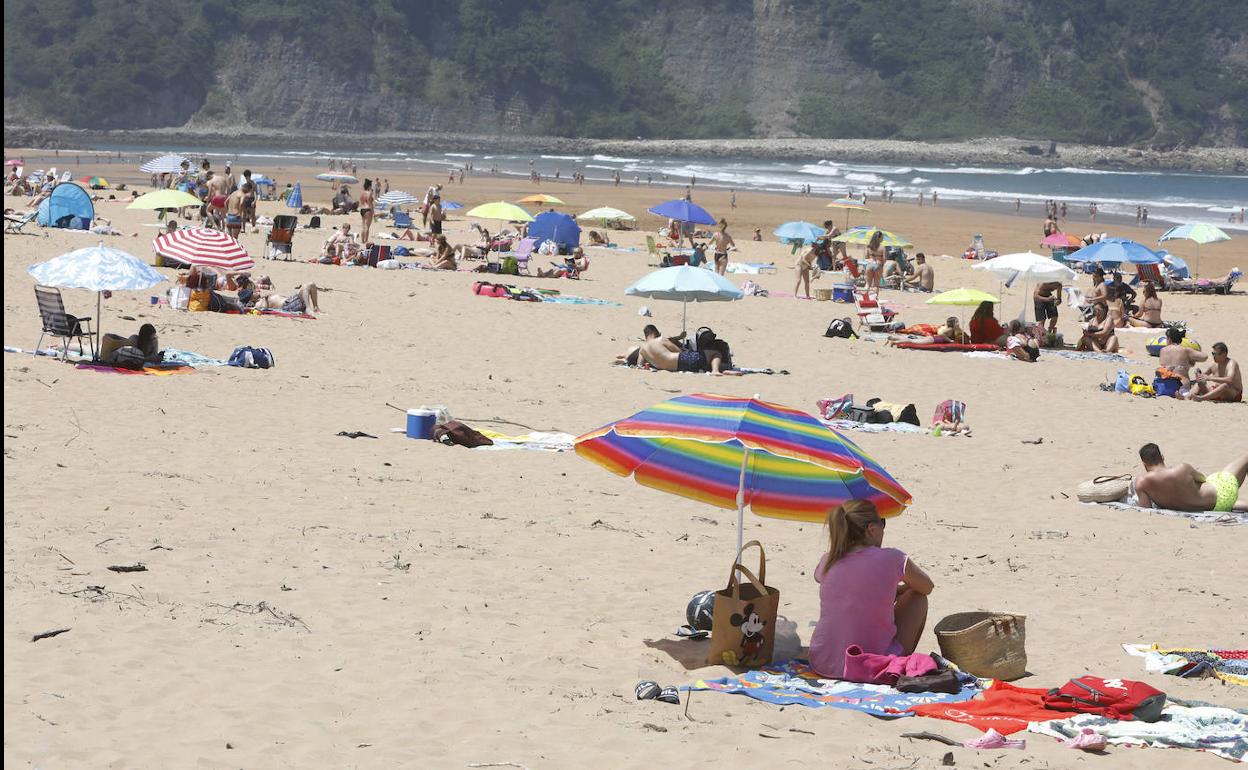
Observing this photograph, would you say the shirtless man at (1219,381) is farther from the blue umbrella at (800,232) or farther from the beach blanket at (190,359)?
the blue umbrella at (800,232)

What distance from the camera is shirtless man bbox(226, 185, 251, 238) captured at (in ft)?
72.7

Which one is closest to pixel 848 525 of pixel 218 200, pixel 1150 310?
pixel 1150 310

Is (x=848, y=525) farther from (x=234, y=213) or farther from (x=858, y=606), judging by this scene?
(x=234, y=213)

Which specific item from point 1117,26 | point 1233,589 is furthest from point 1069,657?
point 1117,26

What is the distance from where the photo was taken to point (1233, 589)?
753cm

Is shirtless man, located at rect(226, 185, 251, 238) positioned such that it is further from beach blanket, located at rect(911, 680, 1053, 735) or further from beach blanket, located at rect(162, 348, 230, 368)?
beach blanket, located at rect(911, 680, 1053, 735)

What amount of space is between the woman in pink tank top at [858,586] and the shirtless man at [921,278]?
18.0 m

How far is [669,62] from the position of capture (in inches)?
5261

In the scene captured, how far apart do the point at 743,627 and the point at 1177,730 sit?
66.3 inches

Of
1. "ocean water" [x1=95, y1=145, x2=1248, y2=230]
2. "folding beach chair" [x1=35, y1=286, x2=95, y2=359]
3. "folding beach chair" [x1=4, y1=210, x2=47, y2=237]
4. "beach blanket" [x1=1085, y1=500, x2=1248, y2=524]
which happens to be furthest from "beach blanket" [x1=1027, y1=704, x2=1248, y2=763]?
"ocean water" [x1=95, y1=145, x2=1248, y2=230]

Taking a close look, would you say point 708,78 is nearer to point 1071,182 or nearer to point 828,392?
point 1071,182

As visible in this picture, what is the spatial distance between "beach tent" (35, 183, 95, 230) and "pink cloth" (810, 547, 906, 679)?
62.3 ft

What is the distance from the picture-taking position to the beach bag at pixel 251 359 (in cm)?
1270

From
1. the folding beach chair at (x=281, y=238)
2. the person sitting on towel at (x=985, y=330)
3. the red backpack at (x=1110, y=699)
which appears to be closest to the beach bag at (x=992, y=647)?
the red backpack at (x=1110, y=699)
